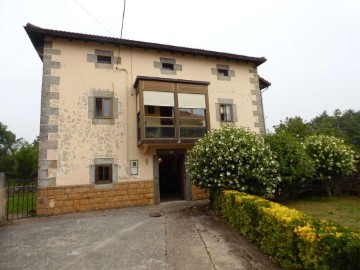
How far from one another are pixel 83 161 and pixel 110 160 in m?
1.16

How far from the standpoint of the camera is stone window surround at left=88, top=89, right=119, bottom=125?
34.7 feet

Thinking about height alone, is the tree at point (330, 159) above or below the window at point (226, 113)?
below

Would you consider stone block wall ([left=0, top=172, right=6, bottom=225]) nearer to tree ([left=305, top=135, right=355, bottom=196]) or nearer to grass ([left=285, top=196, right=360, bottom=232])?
grass ([left=285, top=196, right=360, bottom=232])

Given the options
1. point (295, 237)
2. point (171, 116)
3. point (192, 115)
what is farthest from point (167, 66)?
point (295, 237)

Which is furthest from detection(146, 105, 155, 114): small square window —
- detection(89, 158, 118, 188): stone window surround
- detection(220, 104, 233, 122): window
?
detection(220, 104, 233, 122): window

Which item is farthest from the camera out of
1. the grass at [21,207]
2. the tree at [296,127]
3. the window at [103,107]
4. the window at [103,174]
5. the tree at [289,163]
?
the tree at [296,127]

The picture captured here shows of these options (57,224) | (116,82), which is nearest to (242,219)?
(57,224)

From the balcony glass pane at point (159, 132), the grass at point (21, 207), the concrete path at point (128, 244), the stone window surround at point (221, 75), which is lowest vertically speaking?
the concrete path at point (128, 244)

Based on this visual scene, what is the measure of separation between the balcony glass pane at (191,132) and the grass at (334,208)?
16.5 feet

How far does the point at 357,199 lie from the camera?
399 inches

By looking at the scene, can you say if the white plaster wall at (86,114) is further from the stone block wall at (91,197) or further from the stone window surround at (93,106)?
the stone block wall at (91,197)

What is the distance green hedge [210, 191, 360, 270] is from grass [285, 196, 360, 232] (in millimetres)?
3018

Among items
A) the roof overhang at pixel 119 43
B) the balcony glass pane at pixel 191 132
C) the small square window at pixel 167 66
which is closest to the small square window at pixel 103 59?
the roof overhang at pixel 119 43

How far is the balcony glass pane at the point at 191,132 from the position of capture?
1114 cm
